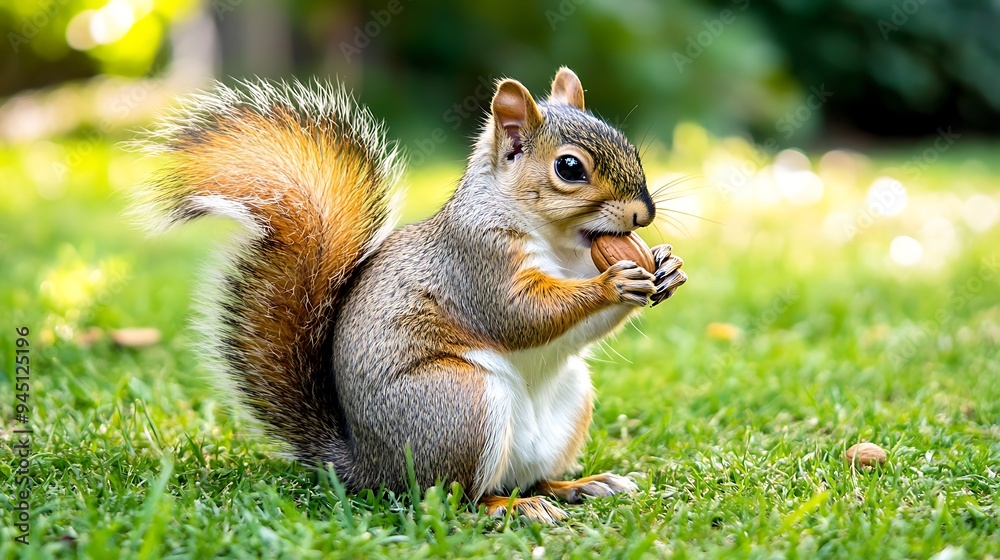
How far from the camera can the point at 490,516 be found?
197cm

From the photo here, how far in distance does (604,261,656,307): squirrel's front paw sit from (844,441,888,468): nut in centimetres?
64

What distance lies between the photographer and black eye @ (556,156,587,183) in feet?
6.79

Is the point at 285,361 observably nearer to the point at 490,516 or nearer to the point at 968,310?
the point at 490,516

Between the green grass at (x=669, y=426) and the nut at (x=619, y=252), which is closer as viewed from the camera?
the green grass at (x=669, y=426)

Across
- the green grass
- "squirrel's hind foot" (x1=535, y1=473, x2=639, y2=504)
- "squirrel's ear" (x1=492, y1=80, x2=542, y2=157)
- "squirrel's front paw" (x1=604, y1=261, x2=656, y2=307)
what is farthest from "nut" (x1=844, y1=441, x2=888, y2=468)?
"squirrel's ear" (x1=492, y1=80, x2=542, y2=157)

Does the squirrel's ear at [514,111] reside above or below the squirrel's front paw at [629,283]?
above

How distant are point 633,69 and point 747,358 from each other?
3935 millimetres

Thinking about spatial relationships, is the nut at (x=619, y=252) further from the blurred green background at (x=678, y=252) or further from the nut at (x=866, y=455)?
the nut at (x=866, y=455)

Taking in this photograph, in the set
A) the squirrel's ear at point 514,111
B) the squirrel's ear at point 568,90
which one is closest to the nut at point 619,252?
the squirrel's ear at point 514,111

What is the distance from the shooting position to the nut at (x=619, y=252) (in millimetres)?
2064

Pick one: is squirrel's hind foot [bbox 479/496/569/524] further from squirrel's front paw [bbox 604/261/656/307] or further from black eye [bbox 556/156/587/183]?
black eye [bbox 556/156/587/183]

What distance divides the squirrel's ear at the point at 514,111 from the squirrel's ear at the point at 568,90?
252 millimetres

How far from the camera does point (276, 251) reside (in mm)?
2137

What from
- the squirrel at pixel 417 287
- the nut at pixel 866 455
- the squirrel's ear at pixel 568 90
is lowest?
the nut at pixel 866 455
